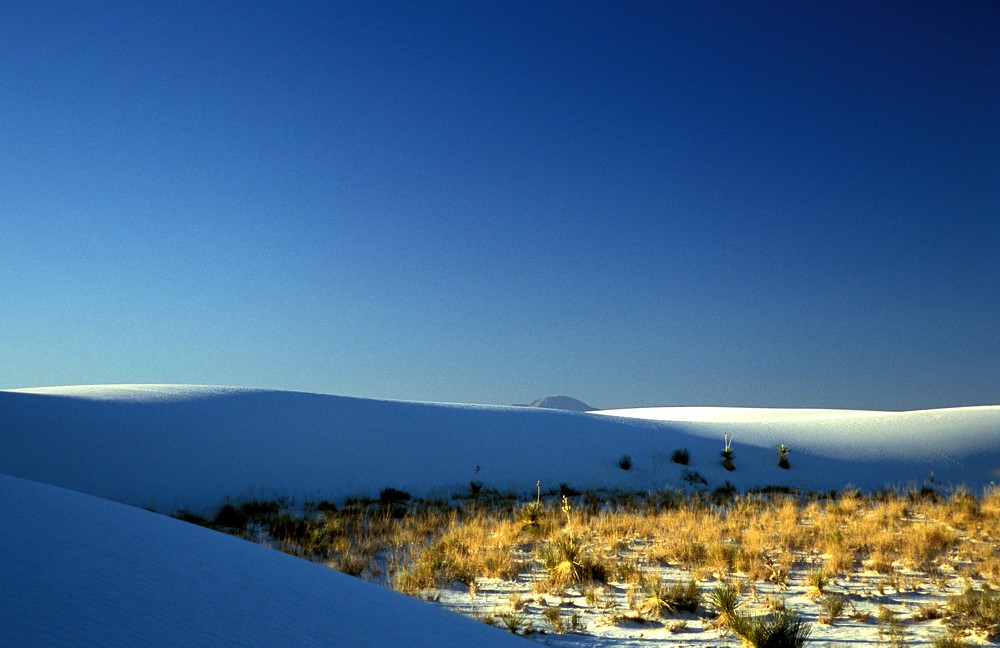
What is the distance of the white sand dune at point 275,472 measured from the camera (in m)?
2.25

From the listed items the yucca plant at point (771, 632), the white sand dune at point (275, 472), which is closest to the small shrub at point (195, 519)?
the white sand dune at point (275, 472)

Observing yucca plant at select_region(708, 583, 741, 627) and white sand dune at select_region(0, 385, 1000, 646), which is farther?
yucca plant at select_region(708, 583, 741, 627)

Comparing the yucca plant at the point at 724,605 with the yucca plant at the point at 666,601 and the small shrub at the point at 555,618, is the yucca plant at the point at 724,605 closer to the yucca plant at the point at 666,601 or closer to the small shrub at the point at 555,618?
the yucca plant at the point at 666,601

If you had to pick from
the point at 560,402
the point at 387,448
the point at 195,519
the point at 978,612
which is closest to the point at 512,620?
the point at 978,612

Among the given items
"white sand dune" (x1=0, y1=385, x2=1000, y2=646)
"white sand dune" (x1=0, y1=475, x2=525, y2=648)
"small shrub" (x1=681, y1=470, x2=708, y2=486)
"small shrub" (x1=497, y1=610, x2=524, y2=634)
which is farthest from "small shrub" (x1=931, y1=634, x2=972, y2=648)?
"small shrub" (x1=681, y1=470, x2=708, y2=486)

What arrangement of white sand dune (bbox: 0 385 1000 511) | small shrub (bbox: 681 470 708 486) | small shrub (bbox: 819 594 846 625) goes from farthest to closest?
small shrub (bbox: 681 470 708 486) → white sand dune (bbox: 0 385 1000 511) → small shrub (bbox: 819 594 846 625)

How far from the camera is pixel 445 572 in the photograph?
6.44 m

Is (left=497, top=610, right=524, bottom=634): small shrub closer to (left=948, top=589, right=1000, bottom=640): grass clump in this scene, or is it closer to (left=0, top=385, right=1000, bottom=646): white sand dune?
(left=0, top=385, right=1000, bottom=646): white sand dune

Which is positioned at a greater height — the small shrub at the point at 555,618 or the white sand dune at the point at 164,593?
the white sand dune at the point at 164,593

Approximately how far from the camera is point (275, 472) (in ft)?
49.3

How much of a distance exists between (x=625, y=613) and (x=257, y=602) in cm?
367

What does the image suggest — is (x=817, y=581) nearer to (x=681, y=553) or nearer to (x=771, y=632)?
(x=681, y=553)

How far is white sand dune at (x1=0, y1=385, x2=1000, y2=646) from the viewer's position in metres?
2.25

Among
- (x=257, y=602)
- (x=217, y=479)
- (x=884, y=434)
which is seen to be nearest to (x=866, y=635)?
(x=257, y=602)
